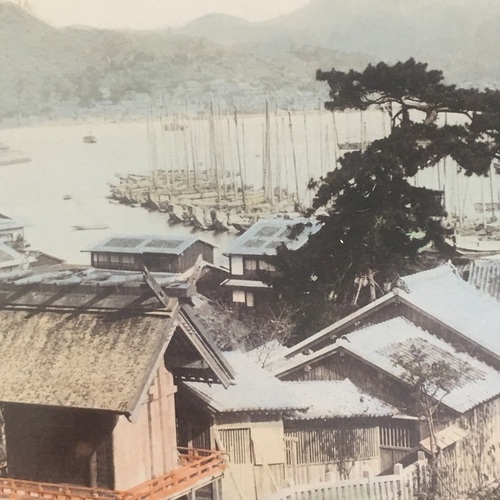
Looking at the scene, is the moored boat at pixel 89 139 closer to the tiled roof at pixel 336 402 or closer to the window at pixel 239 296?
the window at pixel 239 296

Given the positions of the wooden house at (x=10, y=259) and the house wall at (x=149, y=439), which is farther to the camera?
the wooden house at (x=10, y=259)

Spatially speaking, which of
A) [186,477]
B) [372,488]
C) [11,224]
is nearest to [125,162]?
[11,224]

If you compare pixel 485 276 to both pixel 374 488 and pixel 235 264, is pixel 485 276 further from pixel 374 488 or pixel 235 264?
pixel 235 264

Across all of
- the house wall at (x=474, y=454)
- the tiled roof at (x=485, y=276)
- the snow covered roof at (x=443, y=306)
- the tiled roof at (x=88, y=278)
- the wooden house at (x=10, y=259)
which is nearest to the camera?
the tiled roof at (x=88, y=278)

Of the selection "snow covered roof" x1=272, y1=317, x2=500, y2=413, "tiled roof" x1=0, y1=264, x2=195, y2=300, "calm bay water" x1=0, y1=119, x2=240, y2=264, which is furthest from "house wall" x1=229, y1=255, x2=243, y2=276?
"snow covered roof" x1=272, y1=317, x2=500, y2=413

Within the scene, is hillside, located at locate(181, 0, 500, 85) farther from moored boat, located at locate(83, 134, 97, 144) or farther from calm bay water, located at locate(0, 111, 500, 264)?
moored boat, located at locate(83, 134, 97, 144)

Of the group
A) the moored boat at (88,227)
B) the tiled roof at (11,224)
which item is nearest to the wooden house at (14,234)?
the tiled roof at (11,224)

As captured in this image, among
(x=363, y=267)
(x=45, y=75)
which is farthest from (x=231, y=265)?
(x=45, y=75)
